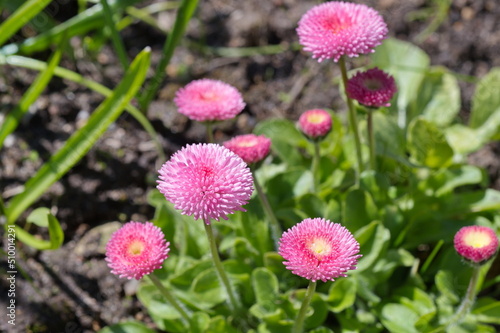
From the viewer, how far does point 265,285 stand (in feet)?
8.00

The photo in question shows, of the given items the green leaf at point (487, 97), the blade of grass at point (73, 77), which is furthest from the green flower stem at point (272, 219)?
the green leaf at point (487, 97)

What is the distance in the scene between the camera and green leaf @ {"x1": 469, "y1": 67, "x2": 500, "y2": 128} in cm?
324

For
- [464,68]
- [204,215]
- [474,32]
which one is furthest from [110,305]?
[474,32]

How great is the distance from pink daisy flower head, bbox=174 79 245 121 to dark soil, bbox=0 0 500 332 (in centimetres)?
94

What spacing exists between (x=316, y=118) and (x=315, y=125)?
52mm

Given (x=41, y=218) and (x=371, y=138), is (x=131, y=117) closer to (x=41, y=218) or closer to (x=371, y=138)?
(x=41, y=218)

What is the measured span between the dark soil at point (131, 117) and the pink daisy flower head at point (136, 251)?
0.98 m

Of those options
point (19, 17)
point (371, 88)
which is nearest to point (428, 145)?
point (371, 88)

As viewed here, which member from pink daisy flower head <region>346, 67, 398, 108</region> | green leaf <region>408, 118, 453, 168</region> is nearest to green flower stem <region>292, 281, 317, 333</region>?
pink daisy flower head <region>346, 67, 398, 108</region>

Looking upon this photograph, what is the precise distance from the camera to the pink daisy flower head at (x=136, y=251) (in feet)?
6.28

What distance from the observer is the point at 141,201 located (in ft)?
10.7

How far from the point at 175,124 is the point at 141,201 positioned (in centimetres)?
52

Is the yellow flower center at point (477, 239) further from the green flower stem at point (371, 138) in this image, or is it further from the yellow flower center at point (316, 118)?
the yellow flower center at point (316, 118)

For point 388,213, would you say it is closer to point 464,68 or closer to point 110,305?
point 110,305
